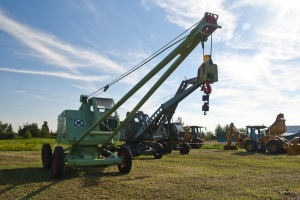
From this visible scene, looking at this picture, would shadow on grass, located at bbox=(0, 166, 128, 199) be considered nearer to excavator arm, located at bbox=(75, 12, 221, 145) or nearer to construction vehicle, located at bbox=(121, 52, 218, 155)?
excavator arm, located at bbox=(75, 12, 221, 145)

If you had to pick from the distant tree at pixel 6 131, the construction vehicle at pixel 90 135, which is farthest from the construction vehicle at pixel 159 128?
the distant tree at pixel 6 131

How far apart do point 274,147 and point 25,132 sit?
45.9 metres

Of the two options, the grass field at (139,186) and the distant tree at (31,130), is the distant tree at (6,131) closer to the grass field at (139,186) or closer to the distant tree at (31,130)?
the distant tree at (31,130)

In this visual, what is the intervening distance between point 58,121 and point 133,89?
5.15 meters

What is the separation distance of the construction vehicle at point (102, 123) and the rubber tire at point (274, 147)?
1568cm

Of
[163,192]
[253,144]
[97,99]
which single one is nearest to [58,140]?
[97,99]

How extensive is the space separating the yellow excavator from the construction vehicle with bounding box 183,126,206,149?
3532 mm

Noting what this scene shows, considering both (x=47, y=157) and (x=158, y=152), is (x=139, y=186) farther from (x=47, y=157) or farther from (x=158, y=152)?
(x=158, y=152)

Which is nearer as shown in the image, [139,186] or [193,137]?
[139,186]

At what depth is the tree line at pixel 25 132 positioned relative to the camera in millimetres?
51469

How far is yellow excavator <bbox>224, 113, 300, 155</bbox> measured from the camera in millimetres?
24156

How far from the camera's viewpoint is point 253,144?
87.6ft

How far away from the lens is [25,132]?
5659 centimetres

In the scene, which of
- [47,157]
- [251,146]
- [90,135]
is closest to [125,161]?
[90,135]
